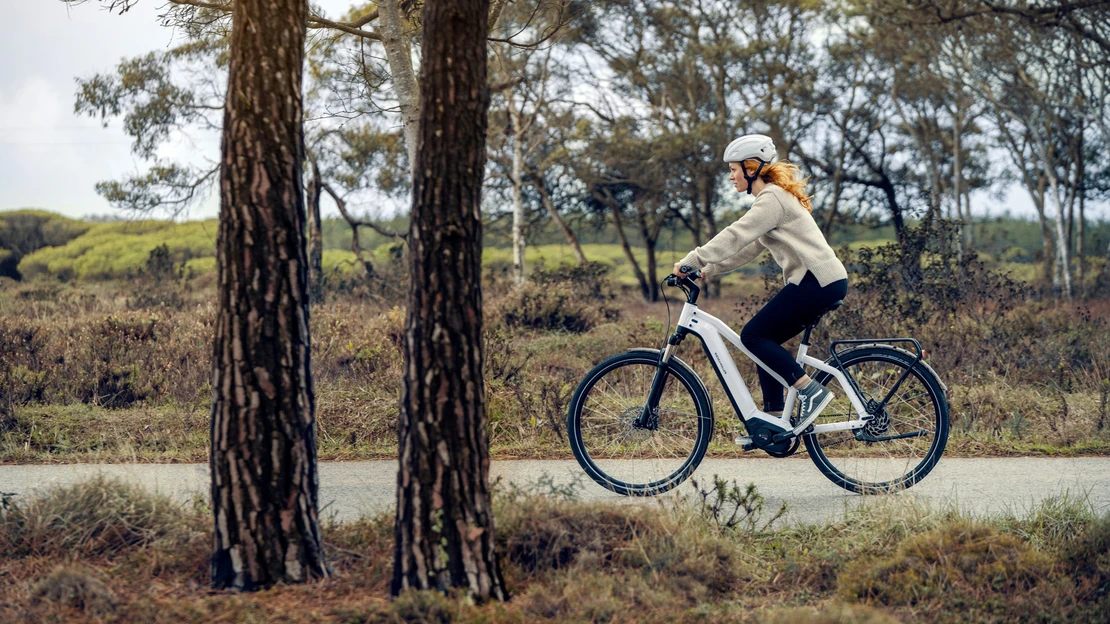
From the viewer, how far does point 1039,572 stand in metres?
4.12

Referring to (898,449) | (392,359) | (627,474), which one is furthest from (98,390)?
(898,449)

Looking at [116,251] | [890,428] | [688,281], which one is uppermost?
[116,251]

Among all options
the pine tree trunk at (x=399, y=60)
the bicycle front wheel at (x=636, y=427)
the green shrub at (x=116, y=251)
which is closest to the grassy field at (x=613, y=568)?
the bicycle front wheel at (x=636, y=427)

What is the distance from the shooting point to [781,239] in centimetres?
540

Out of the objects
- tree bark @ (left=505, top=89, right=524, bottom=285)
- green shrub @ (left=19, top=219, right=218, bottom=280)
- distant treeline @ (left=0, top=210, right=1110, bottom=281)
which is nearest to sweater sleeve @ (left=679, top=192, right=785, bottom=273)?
tree bark @ (left=505, top=89, right=524, bottom=285)

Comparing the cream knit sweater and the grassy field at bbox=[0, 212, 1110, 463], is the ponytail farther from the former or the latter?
the grassy field at bbox=[0, 212, 1110, 463]

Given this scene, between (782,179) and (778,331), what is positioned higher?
(782,179)

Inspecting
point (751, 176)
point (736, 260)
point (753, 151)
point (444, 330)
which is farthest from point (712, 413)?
point (444, 330)

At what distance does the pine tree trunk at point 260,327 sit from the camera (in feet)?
12.4

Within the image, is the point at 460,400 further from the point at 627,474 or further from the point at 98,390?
the point at 98,390

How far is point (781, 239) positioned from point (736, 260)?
0.29m

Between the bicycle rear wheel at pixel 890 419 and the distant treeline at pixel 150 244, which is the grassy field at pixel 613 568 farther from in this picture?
the distant treeline at pixel 150 244

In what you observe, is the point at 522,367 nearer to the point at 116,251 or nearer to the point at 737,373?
the point at 737,373

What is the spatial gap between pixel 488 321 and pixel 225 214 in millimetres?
9464
